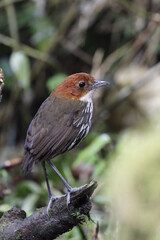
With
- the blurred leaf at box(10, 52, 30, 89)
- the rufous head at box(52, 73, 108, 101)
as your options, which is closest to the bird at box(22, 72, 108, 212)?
the rufous head at box(52, 73, 108, 101)

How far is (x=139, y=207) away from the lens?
360 centimetres

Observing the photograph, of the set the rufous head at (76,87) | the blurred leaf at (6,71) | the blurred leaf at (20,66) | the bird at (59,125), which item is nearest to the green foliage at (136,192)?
the bird at (59,125)

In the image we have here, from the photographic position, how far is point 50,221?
322cm

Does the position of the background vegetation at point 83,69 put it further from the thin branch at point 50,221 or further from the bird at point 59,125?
the thin branch at point 50,221

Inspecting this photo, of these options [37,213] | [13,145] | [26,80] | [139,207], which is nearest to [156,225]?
[139,207]

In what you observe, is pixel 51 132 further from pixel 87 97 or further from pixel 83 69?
pixel 83 69

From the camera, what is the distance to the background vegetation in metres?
5.46

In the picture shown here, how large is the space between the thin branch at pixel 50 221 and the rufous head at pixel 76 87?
3.00 ft

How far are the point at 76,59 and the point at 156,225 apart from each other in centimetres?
453

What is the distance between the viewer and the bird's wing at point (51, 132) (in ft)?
11.6

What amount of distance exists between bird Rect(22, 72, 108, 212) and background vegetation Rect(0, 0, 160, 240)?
72 centimetres

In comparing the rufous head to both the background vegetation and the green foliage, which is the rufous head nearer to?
the green foliage

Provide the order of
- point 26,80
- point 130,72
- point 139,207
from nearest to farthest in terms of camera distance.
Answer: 1. point 139,207
2. point 26,80
3. point 130,72

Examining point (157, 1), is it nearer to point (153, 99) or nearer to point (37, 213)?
point (153, 99)
